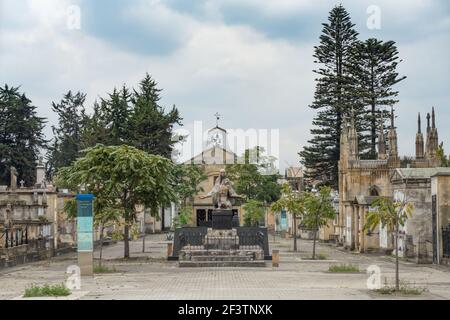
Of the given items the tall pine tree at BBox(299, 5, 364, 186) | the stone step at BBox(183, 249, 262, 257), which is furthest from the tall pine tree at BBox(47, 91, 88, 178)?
the stone step at BBox(183, 249, 262, 257)

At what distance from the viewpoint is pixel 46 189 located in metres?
44.8

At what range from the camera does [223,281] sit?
24.4m

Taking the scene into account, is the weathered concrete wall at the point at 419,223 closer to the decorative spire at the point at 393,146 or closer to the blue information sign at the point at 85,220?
the decorative spire at the point at 393,146

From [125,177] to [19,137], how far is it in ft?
133

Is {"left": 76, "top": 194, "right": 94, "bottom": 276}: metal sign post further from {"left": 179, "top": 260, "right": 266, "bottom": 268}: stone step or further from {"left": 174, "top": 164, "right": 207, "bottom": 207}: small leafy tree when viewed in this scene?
{"left": 174, "top": 164, "right": 207, "bottom": 207}: small leafy tree

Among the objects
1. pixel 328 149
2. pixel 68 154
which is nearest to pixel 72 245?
pixel 328 149

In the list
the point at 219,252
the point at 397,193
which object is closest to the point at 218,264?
the point at 219,252

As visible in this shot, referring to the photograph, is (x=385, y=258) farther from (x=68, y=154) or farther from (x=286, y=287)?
(x=68, y=154)

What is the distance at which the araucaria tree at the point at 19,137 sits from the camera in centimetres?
7075

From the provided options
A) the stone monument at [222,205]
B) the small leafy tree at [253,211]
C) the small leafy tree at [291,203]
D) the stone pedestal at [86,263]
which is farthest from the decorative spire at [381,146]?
the stone pedestal at [86,263]

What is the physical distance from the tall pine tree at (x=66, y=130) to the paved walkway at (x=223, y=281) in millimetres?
56222

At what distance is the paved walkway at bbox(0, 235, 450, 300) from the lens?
66.0 feet

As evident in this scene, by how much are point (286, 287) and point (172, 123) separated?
189ft
